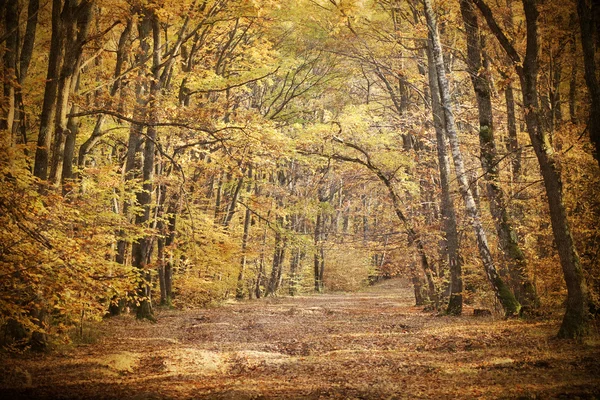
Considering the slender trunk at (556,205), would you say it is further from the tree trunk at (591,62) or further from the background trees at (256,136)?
the tree trunk at (591,62)

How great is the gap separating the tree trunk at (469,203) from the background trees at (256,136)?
6 cm

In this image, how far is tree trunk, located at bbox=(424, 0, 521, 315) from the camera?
42.0ft

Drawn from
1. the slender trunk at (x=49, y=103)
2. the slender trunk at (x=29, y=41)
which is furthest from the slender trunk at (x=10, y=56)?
the slender trunk at (x=49, y=103)

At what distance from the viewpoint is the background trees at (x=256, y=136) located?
27.8 feet

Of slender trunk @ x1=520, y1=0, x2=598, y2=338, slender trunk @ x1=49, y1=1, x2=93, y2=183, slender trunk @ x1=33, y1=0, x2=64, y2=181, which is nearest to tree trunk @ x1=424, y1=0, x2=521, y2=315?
slender trunk @ x1=520, y1=0, x2=598, y2=338

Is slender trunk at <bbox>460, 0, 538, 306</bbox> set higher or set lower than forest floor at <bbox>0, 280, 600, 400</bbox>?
higher

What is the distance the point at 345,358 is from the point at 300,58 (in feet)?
51.3

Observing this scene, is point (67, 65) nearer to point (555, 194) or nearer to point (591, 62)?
point (591, 62)

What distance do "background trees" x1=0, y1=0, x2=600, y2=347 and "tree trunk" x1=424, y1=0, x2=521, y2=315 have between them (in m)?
0.06

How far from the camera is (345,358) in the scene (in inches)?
337

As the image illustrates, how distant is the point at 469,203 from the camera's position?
1356 cm

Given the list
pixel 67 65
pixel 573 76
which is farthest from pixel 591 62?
pixel 67 65

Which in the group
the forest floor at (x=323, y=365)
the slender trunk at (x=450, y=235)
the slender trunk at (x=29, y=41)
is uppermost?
the slender trunk at (x=29, y=41)

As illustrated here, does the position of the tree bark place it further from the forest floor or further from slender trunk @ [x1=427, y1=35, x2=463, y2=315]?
slender trunk @ [x1=427, y1=35, x2=463, y2=315]
